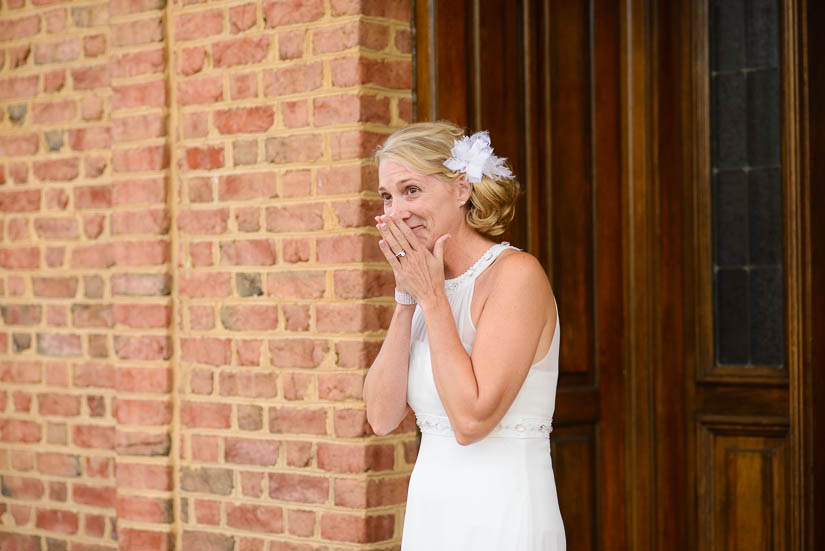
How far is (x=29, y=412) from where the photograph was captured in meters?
4.63

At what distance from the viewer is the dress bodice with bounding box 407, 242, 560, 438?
2857 millimetres

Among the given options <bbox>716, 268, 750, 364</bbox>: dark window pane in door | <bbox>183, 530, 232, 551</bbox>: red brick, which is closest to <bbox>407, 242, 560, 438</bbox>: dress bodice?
<bbox>183, 530, 232, 551</bbox>: red brick

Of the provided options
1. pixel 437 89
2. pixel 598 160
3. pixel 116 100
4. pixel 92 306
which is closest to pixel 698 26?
pixel 598 160

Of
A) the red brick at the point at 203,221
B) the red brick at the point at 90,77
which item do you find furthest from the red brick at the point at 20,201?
the red brick at the point at 203,221

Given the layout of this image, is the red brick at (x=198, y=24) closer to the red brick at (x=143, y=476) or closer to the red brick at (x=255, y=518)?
the red brick at (x=143, y=476)

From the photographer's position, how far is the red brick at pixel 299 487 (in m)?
3.77

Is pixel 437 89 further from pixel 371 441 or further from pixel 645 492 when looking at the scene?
pixel 645 492

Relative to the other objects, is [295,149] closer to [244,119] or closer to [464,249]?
[244,119]

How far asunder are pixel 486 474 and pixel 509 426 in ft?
0.42

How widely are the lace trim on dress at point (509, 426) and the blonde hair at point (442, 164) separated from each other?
0.49m

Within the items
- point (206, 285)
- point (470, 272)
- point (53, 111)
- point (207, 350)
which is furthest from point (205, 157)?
point (470, 272)

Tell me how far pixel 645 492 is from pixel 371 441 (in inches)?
47.9

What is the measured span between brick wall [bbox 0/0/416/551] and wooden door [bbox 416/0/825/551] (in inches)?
27.0

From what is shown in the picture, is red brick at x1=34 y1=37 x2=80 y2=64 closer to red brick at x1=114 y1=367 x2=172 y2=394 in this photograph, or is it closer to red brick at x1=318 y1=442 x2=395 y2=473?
red brick at x1=114 y1=367 x2=172 y2=394
